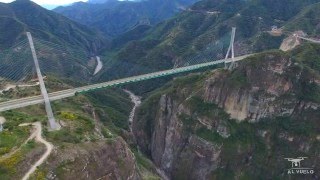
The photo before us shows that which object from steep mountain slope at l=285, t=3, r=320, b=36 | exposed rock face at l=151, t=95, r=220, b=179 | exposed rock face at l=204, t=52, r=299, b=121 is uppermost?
steep mountain slope at l=285, t=3, r=320, b=36

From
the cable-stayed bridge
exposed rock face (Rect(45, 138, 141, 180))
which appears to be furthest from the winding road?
the cable-stayed bridge

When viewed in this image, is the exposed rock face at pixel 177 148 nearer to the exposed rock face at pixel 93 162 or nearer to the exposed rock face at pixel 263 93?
the exposed rock face at pixel 263 93

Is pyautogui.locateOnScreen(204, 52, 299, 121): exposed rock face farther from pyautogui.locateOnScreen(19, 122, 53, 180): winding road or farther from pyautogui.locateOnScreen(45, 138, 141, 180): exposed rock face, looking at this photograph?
pyautogui.locateOnScreen(19, 122, 53, 180): winding road

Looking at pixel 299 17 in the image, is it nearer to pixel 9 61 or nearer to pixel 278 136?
pixel 278 136

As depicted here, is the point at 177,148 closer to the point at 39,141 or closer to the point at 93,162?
the point at 93,162

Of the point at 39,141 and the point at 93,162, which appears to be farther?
the point at 39,141

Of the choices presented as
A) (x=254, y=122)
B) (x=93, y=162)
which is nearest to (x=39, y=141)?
(x=93, y=162)

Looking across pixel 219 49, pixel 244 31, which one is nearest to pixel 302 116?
pixel 219 49
